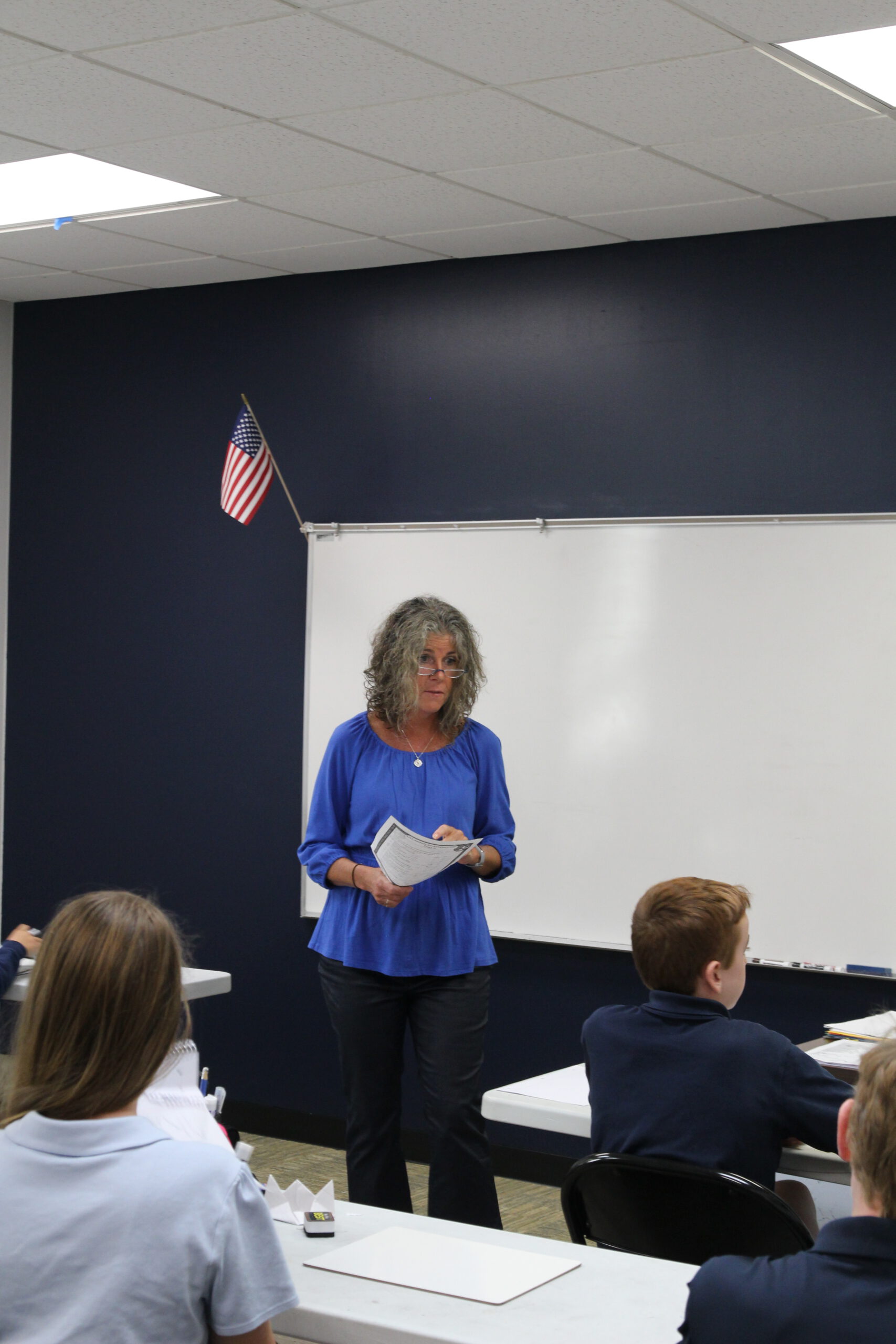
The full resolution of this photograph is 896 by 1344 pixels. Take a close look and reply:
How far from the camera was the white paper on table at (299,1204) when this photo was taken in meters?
1.99

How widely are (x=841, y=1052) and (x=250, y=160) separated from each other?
2.67m

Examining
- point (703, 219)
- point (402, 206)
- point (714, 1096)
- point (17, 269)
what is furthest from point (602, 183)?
point (714, 1096)

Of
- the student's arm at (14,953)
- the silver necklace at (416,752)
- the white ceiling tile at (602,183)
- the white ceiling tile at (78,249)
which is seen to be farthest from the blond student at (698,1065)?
the white ceiling tile at (78,249)

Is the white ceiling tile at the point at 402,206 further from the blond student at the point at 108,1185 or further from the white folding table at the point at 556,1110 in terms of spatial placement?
the blond student at the point at 108,1185

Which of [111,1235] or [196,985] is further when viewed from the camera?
[196,985]

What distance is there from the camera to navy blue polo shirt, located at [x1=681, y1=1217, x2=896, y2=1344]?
1312 millimetres

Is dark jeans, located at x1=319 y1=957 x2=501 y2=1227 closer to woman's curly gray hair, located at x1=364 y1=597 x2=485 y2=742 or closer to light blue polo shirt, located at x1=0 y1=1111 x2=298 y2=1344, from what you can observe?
woman's curly gray hair, located at x1=364 y1=597 x2=485 y2=742

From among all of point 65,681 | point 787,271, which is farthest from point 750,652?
point 65,681

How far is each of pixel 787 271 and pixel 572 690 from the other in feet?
4.75

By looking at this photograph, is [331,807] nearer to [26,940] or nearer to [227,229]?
[26,940]

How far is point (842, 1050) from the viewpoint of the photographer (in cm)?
286

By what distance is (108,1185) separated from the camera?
1.41 m

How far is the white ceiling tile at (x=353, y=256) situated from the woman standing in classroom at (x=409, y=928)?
5.60 feet

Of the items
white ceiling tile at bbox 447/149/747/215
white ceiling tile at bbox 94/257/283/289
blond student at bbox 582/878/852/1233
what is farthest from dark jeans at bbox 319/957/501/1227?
white ceiling tile at bbox 94/257/283/289
